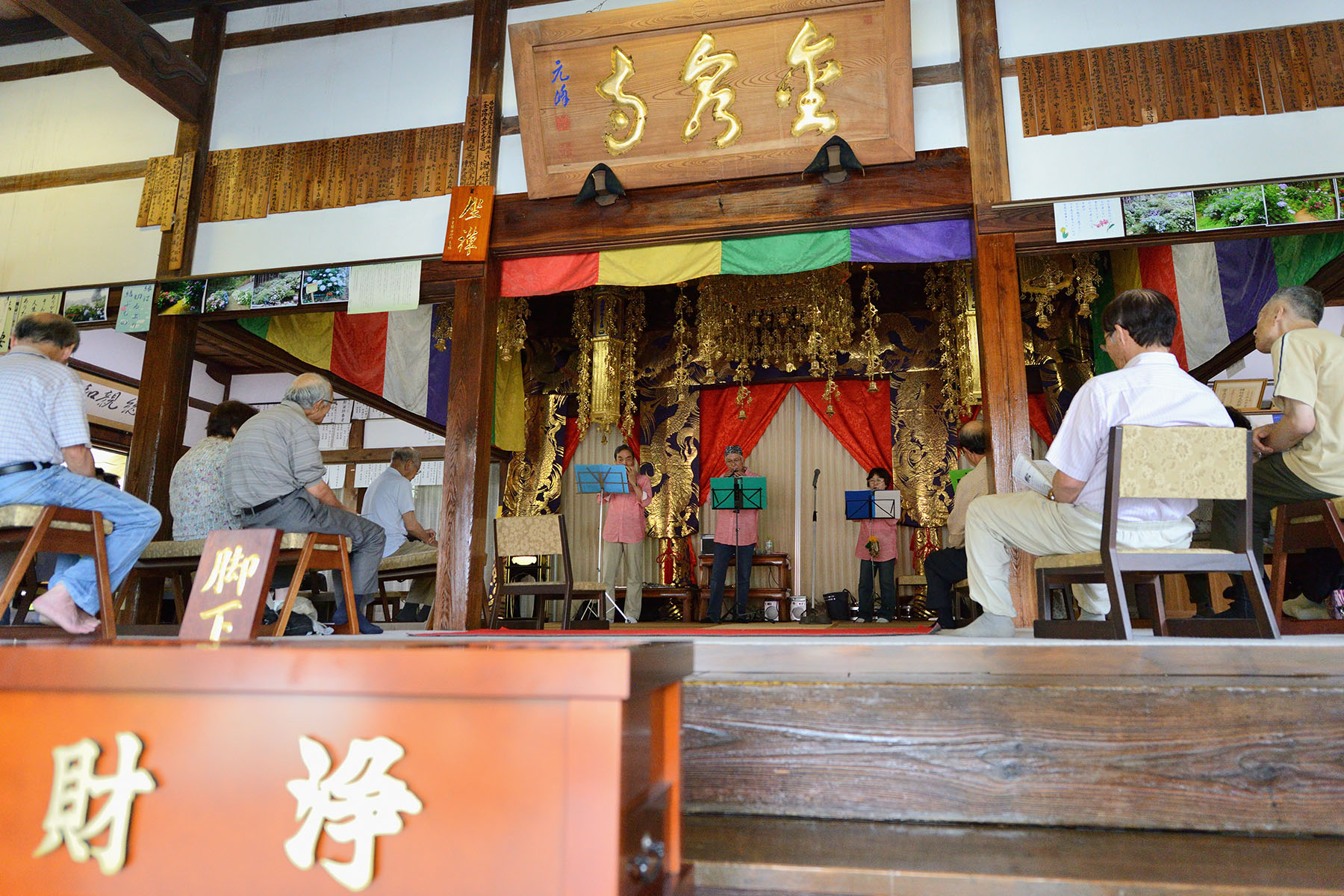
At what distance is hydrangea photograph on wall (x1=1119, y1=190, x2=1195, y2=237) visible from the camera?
3867mm

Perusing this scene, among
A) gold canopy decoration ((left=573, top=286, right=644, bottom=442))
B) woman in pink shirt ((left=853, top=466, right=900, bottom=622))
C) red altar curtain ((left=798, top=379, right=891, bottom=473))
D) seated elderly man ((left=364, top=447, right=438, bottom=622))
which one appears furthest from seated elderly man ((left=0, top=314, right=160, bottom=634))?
red altar curtain ((left=798, top=379, right=891, bottom=473))

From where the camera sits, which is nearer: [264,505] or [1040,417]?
[264,505]

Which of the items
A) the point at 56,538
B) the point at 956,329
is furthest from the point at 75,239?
the point at 956,329

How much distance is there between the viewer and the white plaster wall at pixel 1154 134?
12.5 feet

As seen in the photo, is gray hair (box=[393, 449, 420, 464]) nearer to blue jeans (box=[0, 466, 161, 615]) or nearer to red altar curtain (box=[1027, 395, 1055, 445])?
blue jeans (box=[0, 466, 161, 615])

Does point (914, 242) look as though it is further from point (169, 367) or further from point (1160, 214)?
point (169, 367)

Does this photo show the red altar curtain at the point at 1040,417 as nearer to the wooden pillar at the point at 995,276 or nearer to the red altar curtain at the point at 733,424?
the red altar curtain at the point at 733,424

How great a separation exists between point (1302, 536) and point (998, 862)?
2763 millimetres

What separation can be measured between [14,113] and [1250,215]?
718cm

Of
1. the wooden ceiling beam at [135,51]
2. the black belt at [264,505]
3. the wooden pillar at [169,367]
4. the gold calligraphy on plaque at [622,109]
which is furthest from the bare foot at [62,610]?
the gold calligraphy on plaque at [622,109]

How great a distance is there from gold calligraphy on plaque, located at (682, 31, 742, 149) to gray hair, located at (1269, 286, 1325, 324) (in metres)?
2.54

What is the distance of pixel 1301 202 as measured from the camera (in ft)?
12.4

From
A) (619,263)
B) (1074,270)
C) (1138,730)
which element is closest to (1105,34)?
(1074,270)

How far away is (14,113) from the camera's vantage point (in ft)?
17.7
